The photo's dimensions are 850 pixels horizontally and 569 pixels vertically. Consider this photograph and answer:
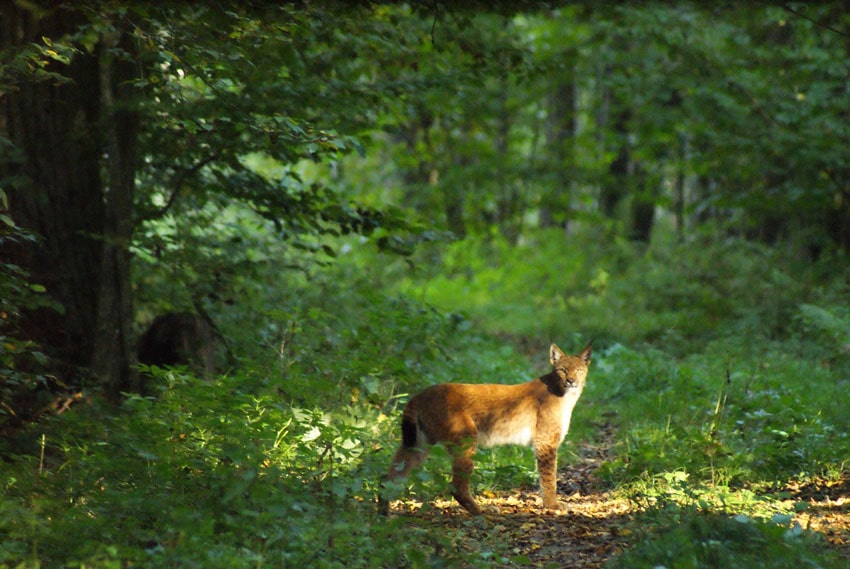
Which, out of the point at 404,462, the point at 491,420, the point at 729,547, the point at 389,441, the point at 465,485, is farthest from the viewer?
the point at 389,441

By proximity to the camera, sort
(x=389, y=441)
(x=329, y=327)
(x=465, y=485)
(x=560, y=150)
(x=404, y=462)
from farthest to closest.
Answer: (x=560, y=150), (x=329, y=327), (x=389, y=441), (x=465, y=485), (x=404, y=462)

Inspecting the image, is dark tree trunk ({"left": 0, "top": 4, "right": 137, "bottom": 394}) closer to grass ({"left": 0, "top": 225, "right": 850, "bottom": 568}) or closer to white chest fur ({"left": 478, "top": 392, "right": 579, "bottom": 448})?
grass ({"left": 0, "top": 225, "right": 850, "bottom": 568})

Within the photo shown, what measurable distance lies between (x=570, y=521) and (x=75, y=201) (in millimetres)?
5661

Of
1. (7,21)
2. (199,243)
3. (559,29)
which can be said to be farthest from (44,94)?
(559,29)

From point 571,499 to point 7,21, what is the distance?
6.55 metres

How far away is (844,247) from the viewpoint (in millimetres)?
17141

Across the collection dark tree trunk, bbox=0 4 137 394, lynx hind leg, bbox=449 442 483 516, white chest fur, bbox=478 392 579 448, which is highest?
dark tree trunk, bbox=0 4 137 394

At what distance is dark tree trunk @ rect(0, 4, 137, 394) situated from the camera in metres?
8.38

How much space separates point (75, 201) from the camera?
29.3 ft

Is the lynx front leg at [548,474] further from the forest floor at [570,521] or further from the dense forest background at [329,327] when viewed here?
the dense forest background at [329,327]

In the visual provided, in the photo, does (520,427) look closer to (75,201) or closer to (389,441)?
(389,441)

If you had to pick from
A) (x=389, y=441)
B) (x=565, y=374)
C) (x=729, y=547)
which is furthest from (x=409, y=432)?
(x=729, y=547)

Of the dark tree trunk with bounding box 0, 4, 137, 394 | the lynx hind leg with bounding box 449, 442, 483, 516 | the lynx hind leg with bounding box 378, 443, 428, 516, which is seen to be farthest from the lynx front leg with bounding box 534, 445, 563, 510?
the dark tree trunk with bounding box 0, 4, 137, 394

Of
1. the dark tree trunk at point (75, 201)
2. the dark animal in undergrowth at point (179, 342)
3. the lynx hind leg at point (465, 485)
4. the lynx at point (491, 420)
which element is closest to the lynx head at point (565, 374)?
the lynx at point (491, 420)
